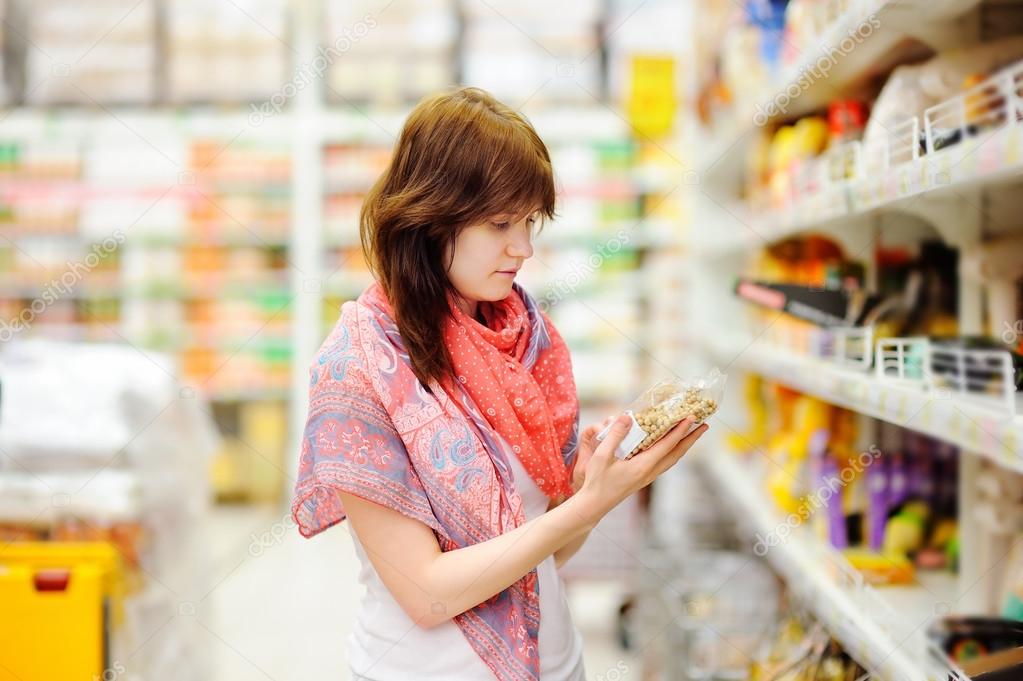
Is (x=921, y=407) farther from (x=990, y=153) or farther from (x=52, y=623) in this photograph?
(x=52, y=623)

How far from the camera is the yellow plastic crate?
1.84 meters

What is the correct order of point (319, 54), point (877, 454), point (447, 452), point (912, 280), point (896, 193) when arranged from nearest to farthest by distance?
1. point (447, 452)
2. point (896, 193)
3. point (912, 280)
4. point (877, 454)
5. point (319, 54)

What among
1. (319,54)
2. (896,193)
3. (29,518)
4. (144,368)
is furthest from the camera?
(319,54)

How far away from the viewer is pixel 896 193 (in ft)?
5.20

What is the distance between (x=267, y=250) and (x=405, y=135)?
210 inches

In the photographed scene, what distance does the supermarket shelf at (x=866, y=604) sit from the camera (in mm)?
1629

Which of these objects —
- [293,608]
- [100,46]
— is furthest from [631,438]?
[100,46]

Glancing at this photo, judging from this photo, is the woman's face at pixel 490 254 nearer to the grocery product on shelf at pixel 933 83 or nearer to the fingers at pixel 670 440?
the fingers at pixel 670 440

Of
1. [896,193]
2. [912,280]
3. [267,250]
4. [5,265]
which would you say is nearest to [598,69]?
[267,250]

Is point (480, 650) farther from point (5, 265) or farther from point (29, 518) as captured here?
point (5, 265)
